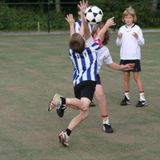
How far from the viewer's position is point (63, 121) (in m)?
7.76

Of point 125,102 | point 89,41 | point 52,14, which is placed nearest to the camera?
point 89,41

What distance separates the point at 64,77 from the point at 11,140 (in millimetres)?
5263

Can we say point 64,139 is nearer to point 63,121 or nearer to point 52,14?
point 63,121

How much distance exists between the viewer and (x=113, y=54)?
16.7 metres

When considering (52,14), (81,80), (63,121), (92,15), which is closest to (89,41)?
(81,80)

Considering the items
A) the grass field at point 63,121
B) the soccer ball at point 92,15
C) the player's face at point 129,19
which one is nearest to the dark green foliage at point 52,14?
the grass field at point 63,121

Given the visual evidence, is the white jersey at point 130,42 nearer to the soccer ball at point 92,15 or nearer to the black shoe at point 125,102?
the black shoe at point 125,102

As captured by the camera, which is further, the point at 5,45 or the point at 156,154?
the point at 5,45

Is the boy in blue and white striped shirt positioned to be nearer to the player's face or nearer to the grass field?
the grass field

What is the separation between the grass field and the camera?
621cm

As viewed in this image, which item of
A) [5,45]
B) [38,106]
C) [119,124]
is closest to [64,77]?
[38,106]

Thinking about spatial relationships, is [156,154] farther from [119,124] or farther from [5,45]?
[5,45]

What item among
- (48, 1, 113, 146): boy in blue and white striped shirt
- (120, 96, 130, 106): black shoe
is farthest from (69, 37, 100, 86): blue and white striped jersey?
Result: (120, 96, 130, 106): black shoe

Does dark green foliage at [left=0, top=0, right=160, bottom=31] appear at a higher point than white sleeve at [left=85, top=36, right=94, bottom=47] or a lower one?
lower
